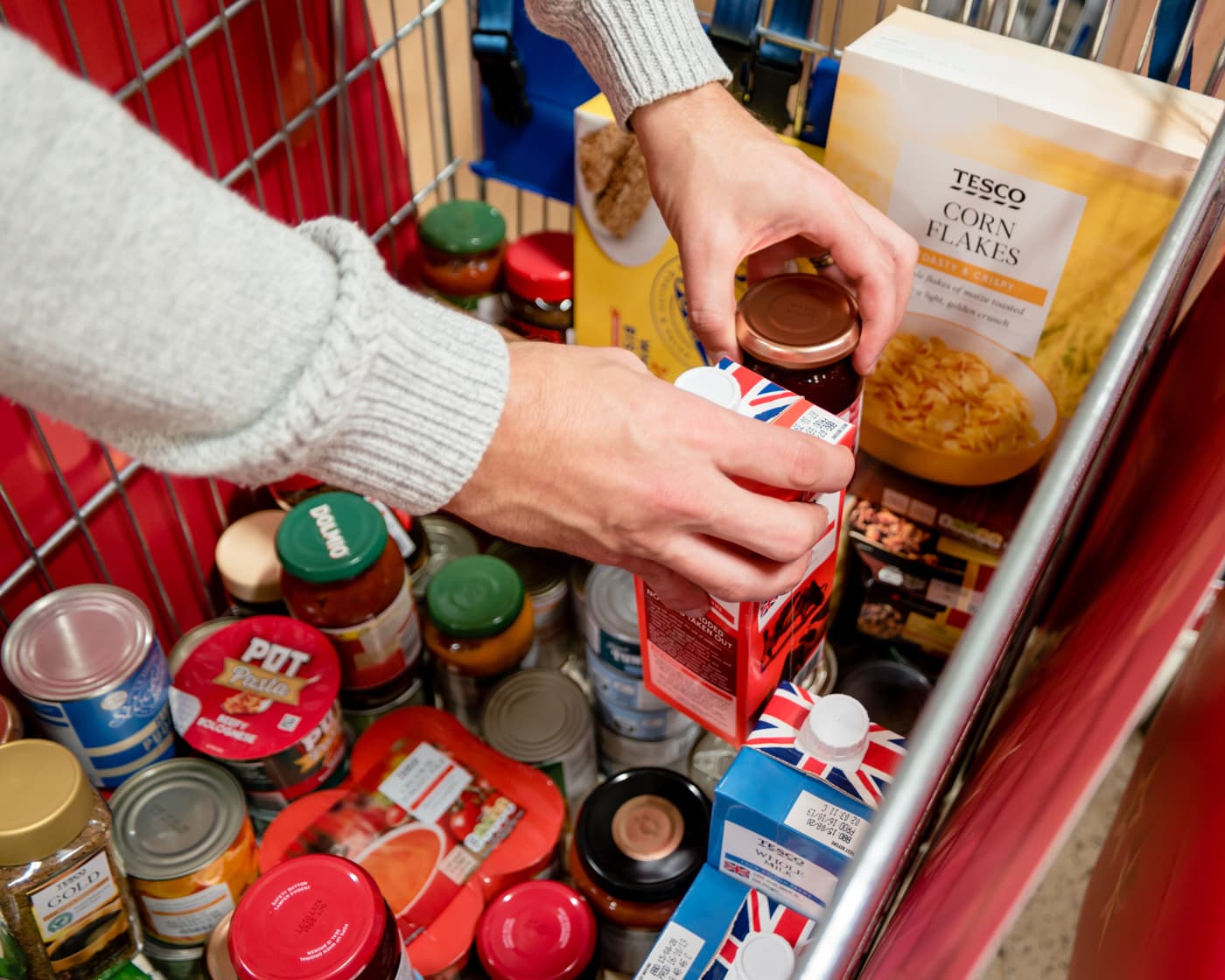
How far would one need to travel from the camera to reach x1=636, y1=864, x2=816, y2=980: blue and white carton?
698mm

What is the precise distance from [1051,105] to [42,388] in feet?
2.20

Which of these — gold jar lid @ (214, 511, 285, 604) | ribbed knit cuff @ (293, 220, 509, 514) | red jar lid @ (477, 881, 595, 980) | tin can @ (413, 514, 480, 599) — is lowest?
tin can @ (413, 514, 480, 599)

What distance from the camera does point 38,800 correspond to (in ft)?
2.46

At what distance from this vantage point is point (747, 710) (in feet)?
2.39

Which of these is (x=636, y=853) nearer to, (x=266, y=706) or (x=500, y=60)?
(x=266, y=706)

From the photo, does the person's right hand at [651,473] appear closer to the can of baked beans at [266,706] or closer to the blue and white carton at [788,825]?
the blue and white carton at [788,825]

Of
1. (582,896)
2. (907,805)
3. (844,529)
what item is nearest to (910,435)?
(844,529)

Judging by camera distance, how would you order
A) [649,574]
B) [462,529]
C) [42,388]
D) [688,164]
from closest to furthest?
[42,388]
[649,574]
[688,164]
[462,529]

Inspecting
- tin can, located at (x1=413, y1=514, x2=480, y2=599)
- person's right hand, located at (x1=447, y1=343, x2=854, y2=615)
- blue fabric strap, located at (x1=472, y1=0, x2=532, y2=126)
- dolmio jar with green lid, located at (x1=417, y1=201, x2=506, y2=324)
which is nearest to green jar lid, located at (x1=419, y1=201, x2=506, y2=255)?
dolmio jar with green lid, located at (x1=417, y1=201, x2=506, y2=324)

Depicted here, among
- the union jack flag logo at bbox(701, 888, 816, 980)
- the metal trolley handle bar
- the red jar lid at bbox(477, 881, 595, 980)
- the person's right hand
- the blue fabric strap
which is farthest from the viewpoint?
the blue fabric strap

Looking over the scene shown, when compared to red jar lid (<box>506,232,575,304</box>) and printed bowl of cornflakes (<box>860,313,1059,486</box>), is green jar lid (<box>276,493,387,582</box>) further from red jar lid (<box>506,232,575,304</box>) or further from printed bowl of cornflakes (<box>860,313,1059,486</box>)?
printed bowl of cornflakes (<box>860,313,1059,486</box>)

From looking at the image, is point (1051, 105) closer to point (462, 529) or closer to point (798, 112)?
point (798, 112)

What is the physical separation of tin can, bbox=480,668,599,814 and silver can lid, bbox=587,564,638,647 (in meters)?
0.11

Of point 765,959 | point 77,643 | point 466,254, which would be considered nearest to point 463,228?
point 466,254
